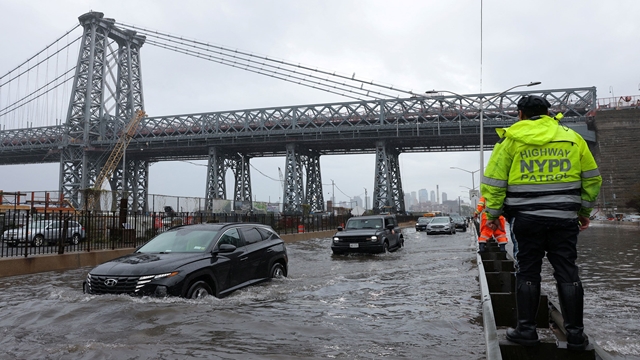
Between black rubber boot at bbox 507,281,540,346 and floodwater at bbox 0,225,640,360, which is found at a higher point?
black rubber boot at bbox 507,281,540,346

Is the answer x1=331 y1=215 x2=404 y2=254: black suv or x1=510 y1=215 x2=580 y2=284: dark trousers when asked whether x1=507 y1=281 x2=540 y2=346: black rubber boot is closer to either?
x1=510 y1=215 x2=580 y2=284: dark trousers

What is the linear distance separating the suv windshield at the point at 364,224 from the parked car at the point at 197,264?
8.63m

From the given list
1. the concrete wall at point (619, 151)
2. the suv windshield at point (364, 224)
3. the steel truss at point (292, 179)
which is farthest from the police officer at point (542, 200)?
the concrete wall at point (619, 151)

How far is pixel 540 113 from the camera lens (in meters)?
3.98

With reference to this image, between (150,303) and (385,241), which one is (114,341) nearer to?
(150,303)

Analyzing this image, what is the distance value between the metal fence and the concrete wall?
51.3m

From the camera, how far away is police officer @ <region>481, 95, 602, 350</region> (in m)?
3.62

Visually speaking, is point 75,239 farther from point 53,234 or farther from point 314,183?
point 314,183

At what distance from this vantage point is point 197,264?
7.33 m

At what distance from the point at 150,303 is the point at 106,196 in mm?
18352

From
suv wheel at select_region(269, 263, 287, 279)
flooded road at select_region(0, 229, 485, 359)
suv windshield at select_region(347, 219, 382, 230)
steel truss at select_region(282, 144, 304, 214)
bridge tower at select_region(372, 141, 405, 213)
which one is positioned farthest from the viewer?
steel truss at select_region(282, 144, 304, 214)

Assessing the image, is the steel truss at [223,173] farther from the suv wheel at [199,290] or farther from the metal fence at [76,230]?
the suv wheel at [199,290]

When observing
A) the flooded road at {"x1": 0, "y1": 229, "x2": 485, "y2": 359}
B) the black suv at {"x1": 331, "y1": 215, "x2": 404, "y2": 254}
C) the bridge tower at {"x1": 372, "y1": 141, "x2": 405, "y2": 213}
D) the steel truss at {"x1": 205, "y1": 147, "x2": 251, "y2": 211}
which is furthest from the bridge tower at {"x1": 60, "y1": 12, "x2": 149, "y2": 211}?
the flooded road at {"x1": 0, "y1": 229, "x2": 485, "y2": 359}

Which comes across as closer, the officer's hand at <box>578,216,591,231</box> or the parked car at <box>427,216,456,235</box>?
the officer's hand at <box>578,216,591,231</box>
